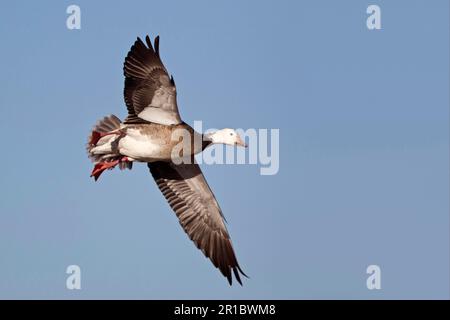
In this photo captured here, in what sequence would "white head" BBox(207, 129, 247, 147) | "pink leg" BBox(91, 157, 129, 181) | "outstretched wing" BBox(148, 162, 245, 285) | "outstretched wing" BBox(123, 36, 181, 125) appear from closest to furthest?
"outstretched wing" BBox(123, 36, 181, 125) → "white head" BBox(207, 129, 247, 147) → "pink leg" BBox(91, 157, 129, 181) → "outstretched wing" BBox(148, 162, 245, 285)

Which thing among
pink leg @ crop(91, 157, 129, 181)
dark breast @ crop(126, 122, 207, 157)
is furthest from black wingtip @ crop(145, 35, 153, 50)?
pink leg @ crop(91, 157, 129, 181)

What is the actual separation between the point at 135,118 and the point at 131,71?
734mm

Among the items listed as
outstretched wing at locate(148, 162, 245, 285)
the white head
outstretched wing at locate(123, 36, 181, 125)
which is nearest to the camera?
outstretched wing at locate(123, 36, 181, 125)

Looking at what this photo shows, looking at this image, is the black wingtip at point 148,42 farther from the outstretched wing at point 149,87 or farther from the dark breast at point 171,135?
the dark breast at point 171,135

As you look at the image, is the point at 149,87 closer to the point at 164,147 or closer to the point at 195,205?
the point at 164,147

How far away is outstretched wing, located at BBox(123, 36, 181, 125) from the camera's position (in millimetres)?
13289

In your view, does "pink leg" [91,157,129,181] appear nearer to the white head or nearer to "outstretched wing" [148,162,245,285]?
"outstretched wing" [148,162,245,285]

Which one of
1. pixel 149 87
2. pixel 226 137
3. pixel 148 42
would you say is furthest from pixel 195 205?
pixel 148 42

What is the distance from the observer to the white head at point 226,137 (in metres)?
13.7

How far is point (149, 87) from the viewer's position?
43.8ft

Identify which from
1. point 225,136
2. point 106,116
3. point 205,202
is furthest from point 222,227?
point 106,116

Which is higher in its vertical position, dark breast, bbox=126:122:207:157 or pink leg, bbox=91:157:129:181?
dark breast, bbox=126:122:207:157

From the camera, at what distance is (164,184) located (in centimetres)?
1481

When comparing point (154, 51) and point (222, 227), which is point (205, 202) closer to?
point (222, 227)
